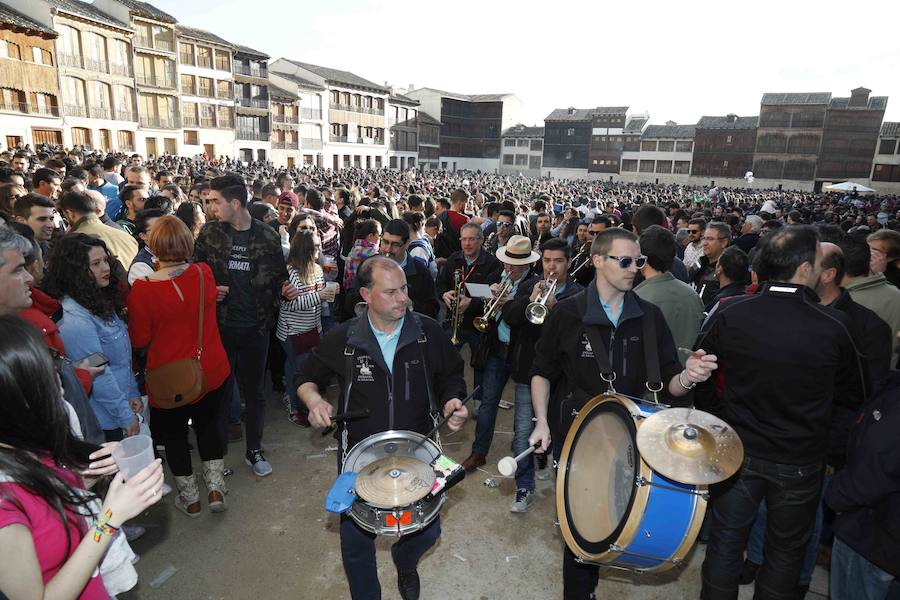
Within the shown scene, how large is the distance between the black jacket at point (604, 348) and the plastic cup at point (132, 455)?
2217 millimetres

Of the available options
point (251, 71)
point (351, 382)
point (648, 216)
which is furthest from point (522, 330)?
point (251, 71)

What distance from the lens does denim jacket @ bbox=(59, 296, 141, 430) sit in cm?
326

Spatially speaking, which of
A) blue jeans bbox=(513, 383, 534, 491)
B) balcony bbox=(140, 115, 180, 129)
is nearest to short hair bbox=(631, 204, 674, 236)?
blue jeans bbox=(513, 383, 534, 491)

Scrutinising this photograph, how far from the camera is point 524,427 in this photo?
442 centimetres

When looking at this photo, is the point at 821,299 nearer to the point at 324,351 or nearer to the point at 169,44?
the point at 324,351

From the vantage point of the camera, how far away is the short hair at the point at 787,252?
2764 millimetres

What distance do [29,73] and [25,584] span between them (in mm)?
40776

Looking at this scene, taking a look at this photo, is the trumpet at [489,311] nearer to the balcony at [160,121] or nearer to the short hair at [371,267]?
the short hair at [371,267]

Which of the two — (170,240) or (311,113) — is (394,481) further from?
(311,113)

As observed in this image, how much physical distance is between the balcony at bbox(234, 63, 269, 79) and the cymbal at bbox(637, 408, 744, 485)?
53864 millimetres

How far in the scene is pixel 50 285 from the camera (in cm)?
329

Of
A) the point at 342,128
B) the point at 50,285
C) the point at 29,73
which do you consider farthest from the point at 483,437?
the point at 342,128

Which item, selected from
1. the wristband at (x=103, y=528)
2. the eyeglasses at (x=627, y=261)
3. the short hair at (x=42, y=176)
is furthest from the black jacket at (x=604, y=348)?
the short hair at (x=42, y=176)

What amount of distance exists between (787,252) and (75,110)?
43.5m
